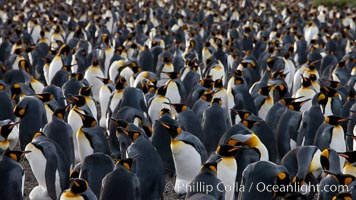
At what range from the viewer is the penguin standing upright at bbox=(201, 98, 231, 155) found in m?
6.49

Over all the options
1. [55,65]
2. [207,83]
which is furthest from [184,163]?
[55,65]

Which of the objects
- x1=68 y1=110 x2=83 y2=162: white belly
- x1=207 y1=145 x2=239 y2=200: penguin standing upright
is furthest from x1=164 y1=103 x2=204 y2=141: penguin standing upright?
x1=207 y1=145 x2=239 y2=200: penguin standing upright

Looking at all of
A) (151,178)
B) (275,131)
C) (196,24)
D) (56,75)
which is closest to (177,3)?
(196,24)

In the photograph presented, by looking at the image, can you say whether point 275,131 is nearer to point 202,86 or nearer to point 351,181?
point 202,86

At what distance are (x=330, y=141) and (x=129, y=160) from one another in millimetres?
2305

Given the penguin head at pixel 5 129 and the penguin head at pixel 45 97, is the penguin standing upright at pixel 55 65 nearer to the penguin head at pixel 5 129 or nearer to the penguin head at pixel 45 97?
the penguin head at pixel 45 97

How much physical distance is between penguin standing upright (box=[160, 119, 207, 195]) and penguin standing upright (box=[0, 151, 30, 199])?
1.34 meters

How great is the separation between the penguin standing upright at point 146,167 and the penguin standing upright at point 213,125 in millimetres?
1299

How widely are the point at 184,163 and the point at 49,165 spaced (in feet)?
3.97

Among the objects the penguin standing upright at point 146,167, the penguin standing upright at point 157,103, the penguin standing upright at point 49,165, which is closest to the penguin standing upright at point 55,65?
the penguin standing upright at point 157,103

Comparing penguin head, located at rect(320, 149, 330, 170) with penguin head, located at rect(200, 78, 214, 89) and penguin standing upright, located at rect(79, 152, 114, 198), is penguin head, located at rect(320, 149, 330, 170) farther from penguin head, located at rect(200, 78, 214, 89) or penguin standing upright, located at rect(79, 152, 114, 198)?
penguin head, located at rect(200, 78, 214, 89)

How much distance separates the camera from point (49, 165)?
5312mm

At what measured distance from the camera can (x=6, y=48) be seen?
11.2m

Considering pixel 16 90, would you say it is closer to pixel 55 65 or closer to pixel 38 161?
pixel 55 65
